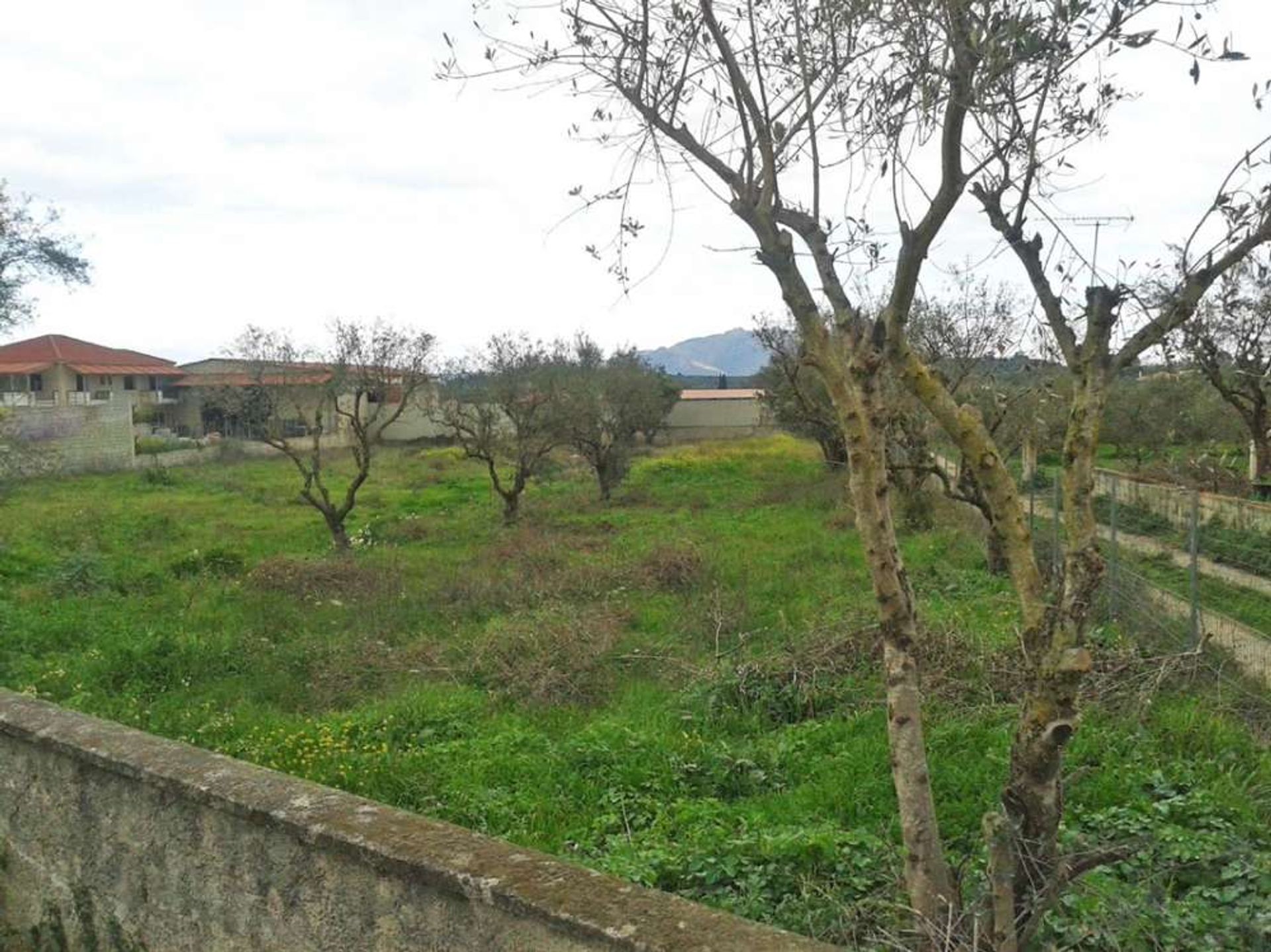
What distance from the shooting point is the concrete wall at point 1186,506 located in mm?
10594

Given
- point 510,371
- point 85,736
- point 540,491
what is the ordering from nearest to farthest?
point 85,736 < point 510,371 < point 540,491

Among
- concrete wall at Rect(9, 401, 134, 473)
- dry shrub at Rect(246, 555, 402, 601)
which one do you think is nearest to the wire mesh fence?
dry shrub at Rect(246, 555, 402, 601)

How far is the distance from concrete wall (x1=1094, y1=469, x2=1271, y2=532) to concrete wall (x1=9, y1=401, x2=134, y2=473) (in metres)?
23.9

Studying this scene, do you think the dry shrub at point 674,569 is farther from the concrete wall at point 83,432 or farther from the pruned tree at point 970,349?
the concrete wall at point 83,432

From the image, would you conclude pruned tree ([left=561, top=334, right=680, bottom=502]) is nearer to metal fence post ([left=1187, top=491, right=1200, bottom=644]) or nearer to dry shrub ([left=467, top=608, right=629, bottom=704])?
dry shrub ([left=467, top=608, right=629, bottom=704])

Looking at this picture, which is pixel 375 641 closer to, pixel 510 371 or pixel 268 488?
pixel 510 371

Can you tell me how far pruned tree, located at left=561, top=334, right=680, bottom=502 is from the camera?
69.2 feet

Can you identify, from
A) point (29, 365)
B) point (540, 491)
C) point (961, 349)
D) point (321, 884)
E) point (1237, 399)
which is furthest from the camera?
point (29, 365)

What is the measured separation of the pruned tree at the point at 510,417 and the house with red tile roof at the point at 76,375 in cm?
2245

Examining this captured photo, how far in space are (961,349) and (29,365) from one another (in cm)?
3858

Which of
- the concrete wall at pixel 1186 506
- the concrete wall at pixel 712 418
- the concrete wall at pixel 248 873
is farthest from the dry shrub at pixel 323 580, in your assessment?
the concrete wall at pixel 712 418

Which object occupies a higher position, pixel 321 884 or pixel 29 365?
pixel 29 365

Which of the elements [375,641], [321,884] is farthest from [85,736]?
[375,641]

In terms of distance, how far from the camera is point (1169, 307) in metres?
3.01
